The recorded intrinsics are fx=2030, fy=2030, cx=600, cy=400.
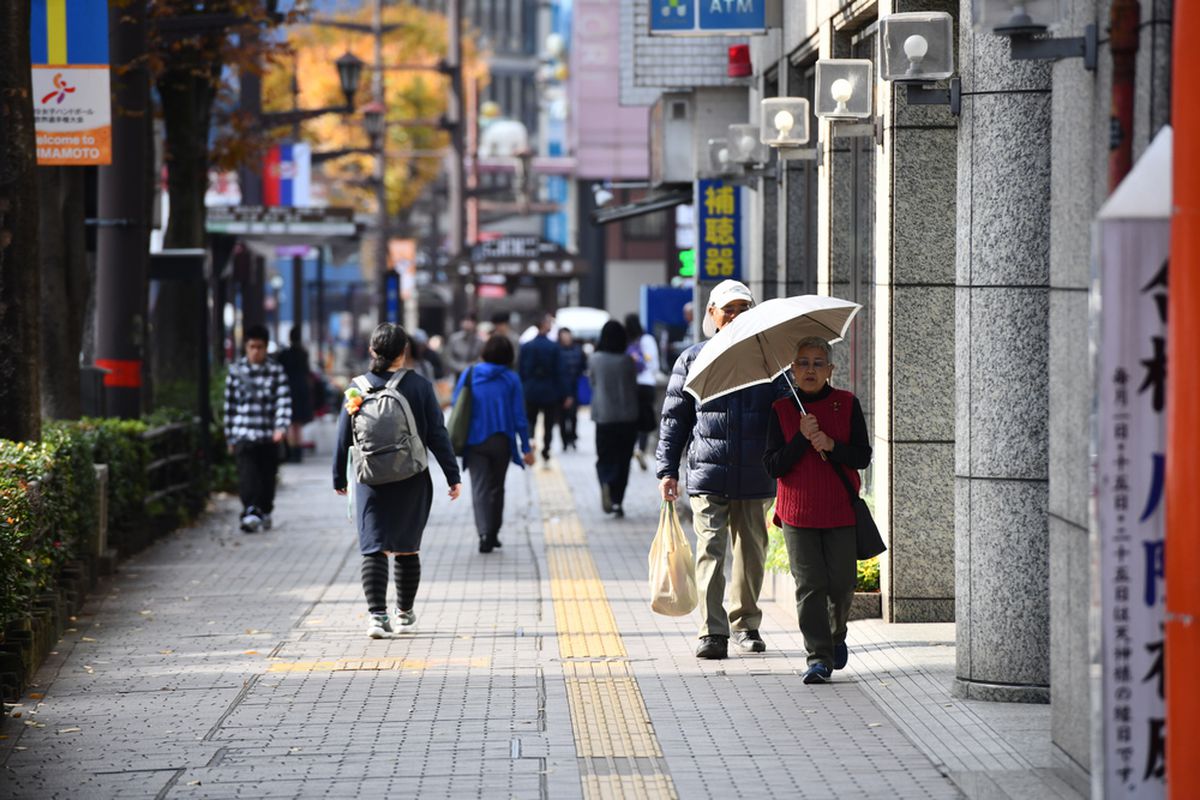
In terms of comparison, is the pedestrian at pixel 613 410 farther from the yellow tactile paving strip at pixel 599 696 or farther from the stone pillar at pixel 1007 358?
the stone pillar at pixel 1007 358

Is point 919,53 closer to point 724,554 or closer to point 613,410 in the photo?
point 724,554

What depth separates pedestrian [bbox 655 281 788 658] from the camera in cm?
984

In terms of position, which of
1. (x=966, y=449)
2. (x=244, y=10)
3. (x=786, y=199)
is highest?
(x=244, y=10)

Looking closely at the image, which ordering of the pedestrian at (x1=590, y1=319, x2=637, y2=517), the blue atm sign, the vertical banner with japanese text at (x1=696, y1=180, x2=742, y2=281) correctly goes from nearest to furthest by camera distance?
1. the blue atm sign
2. the pedestrian at (x1=590, y1=319, x2=637, y2=517)
3. the vertical banner with japanese text at (x1=696, y1=180, x2=742, y2=281)

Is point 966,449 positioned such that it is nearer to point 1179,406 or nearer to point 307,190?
point 1179,406

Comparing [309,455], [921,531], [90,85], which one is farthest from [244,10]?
[921,531]

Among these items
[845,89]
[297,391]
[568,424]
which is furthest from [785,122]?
[568,424]

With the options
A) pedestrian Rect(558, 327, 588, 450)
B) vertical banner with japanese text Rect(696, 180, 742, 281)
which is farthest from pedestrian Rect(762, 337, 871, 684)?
pedestrian Rect(558, 327, 588, 450)

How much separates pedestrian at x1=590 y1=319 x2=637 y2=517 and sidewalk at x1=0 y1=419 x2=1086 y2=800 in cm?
411

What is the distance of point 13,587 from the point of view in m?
8.89

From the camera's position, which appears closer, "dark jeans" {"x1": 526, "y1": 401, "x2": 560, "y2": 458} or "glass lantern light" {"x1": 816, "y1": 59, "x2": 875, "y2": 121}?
"glass lantern light" {"x1": 816, "y1": 59, "x2": 875, "y2": 121}

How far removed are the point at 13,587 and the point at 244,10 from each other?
11.5 metres

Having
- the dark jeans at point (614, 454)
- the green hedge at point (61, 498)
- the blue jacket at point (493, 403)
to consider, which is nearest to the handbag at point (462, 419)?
the blue jacket at point (493, 403)

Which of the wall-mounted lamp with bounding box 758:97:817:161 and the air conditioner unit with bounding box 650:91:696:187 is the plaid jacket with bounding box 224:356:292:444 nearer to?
the wall-mounted lamp with bounding box 758:97:817:161
